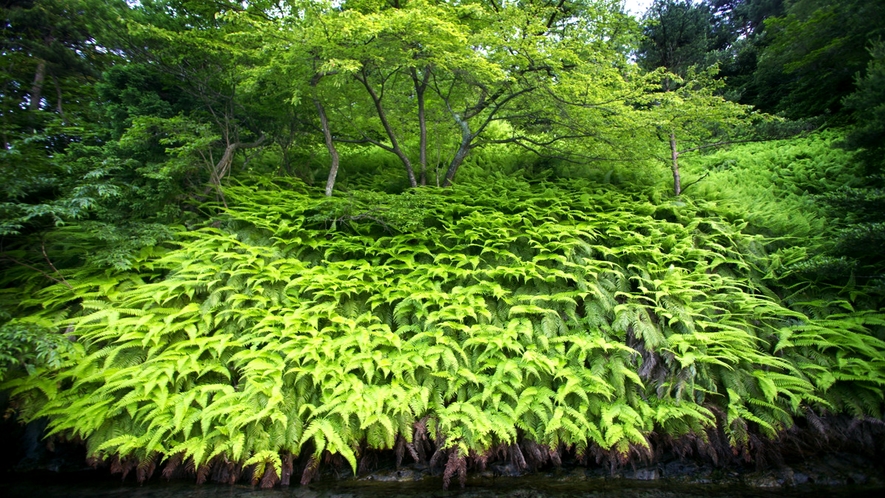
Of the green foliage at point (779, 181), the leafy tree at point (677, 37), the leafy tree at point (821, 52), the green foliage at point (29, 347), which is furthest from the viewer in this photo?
the leafy tree at point (677, 37)

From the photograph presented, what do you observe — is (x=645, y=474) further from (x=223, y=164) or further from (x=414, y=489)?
(x=223, y=164)

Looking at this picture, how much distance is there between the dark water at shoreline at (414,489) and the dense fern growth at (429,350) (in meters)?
0.21

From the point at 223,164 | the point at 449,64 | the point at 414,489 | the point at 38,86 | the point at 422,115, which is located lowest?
the point at 414,489

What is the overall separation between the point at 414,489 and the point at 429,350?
1.56 meters

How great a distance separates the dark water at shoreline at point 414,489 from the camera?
4.22 metres

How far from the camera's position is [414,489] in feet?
14.5

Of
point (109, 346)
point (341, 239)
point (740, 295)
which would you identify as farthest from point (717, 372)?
point (109, 346)

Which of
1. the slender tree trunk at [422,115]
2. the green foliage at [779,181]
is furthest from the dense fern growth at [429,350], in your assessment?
the slender tree trunk at [422,115]

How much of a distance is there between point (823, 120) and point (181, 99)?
1795 centimetres

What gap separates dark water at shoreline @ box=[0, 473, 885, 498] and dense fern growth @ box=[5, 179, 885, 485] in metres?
0.21

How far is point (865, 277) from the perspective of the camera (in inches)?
228

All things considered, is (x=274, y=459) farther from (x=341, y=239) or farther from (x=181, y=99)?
(x=181, y=99)

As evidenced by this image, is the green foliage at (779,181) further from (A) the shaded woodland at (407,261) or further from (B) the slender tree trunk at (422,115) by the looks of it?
(B) the slender tree trunk at (422,115)

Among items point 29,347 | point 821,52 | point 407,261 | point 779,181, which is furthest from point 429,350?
point 821,52
